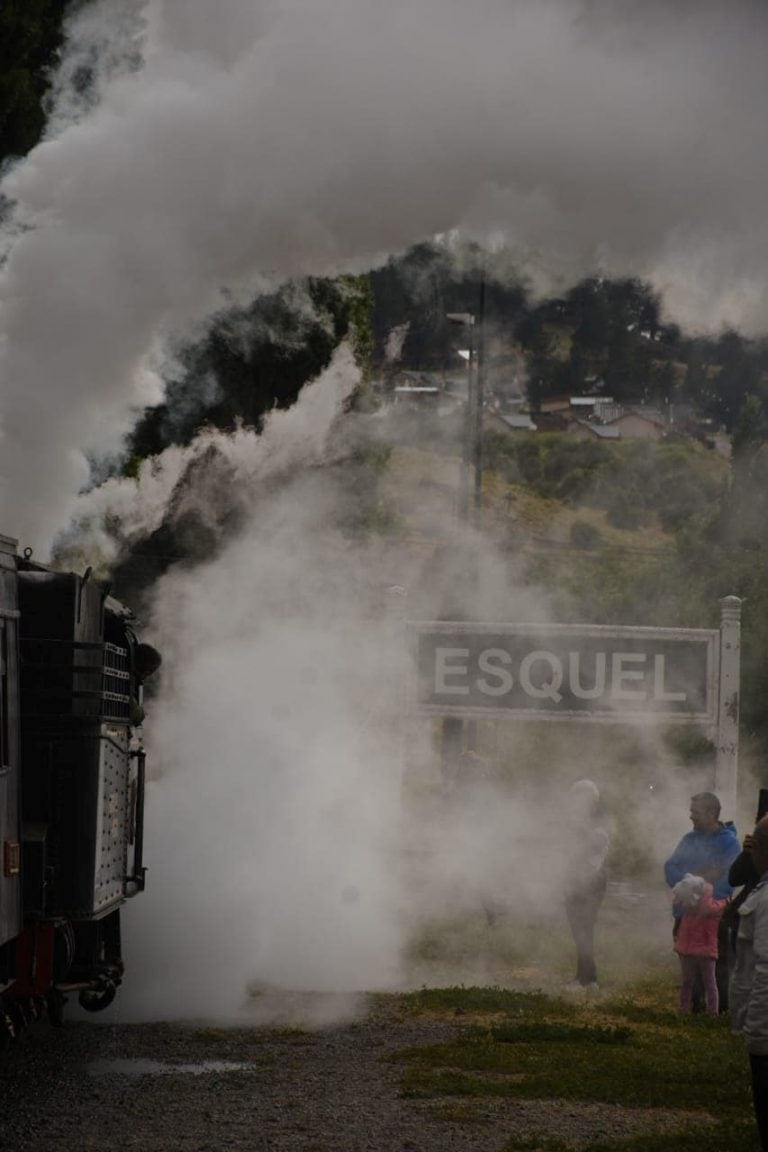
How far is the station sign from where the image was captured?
1612cm

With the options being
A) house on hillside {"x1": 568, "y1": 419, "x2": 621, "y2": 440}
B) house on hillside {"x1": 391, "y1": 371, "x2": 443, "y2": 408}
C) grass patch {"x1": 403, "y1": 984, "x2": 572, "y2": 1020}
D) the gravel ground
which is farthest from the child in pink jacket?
house on hillside {"x1": 568, "y1": 419, "x2": 621, "y2": 440}

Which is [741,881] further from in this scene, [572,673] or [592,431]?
[592,431]

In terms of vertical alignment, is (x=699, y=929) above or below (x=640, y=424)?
below

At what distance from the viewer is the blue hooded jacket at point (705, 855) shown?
42.7ft

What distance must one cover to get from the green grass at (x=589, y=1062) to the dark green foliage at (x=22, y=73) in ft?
31.1

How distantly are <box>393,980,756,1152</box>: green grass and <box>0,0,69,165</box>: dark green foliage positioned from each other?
949 centimetres

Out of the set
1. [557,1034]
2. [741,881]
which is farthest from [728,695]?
[741,881]

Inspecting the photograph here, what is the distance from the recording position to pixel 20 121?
17.9 m

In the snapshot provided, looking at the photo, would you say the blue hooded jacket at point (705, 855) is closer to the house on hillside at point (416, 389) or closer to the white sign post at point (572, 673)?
the white sign post at point (572, 673)

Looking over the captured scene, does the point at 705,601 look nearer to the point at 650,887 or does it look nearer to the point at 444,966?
the point at 650,887

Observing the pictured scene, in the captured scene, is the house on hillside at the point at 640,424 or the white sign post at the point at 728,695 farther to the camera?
the house on hillside at the point at 640,424

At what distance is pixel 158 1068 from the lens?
10.3m

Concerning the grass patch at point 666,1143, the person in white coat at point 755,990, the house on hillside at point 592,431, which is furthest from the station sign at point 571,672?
the house on hillside at point 592,431

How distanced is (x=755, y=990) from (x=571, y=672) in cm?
872
